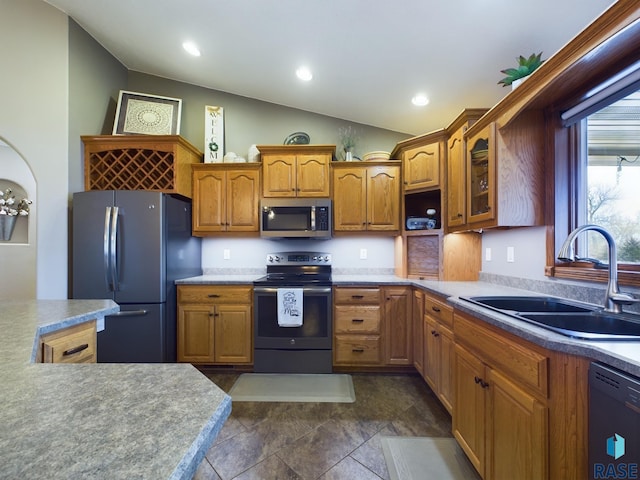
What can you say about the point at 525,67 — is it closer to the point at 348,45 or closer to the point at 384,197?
the point at 348,45

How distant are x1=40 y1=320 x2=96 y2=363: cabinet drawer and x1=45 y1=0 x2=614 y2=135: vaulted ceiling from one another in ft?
7.36

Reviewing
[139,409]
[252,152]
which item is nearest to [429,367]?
[139,409]

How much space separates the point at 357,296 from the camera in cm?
245

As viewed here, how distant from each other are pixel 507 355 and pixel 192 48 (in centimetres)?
330

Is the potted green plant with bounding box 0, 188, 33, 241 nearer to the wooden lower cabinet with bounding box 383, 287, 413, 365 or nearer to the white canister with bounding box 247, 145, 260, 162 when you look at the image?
the white canister with bounding box 247, 145, 260, 162

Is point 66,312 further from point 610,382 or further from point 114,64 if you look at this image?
point 114,64

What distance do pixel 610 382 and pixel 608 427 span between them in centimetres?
13

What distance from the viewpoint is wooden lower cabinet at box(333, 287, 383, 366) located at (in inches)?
95.4

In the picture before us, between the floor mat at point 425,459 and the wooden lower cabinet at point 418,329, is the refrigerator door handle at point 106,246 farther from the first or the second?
the wooden lower cabinet at point 418,329

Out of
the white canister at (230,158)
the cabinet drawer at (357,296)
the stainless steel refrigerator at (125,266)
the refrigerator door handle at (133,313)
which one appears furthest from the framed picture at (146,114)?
the cabinet drawer at (357,296)

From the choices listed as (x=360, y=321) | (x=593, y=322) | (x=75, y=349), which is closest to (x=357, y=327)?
(x=360, y=321)

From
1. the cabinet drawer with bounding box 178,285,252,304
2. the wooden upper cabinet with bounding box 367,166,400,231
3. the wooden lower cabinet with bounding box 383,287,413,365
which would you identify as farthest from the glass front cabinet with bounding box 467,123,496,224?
the cabinet drawer with bounding box 178,285,252,304

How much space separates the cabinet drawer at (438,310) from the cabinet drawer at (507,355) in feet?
1.07

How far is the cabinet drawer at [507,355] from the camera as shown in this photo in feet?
3.07
